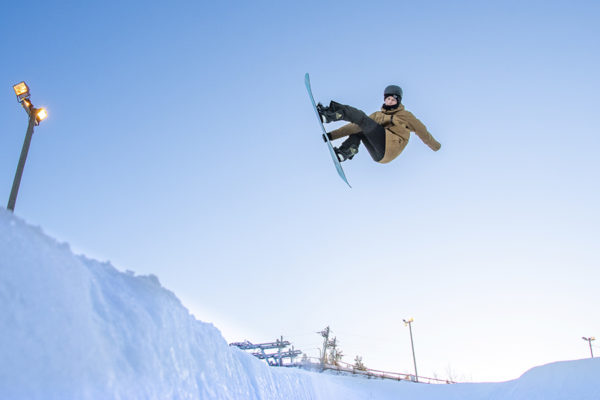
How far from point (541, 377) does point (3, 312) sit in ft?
70.0

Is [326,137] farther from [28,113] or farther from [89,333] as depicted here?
[28,113]

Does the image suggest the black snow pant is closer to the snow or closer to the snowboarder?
the snowboarder

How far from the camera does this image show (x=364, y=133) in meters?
6.18

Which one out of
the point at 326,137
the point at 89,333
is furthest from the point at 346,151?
the point at 89,333

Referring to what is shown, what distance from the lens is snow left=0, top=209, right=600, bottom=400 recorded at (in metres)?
1.79

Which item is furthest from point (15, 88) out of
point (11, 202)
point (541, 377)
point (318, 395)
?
point (541, 377)

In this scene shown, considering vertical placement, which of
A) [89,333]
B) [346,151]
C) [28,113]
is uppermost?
[28,113]

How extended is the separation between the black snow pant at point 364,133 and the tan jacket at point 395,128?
88 millimetres

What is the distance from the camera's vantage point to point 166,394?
2693 millimetres

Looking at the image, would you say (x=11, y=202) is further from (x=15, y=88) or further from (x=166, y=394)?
(x=166, y=394)

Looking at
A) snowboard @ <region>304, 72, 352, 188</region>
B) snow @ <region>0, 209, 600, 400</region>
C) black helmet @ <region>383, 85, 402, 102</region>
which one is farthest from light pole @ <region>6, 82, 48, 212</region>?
black helmet @ <region>383, 85, 402, 102</region>

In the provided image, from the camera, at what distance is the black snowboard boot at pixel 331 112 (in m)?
5.89

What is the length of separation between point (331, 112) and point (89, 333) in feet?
14.9

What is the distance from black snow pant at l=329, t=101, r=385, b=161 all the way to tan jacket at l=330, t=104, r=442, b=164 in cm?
9
